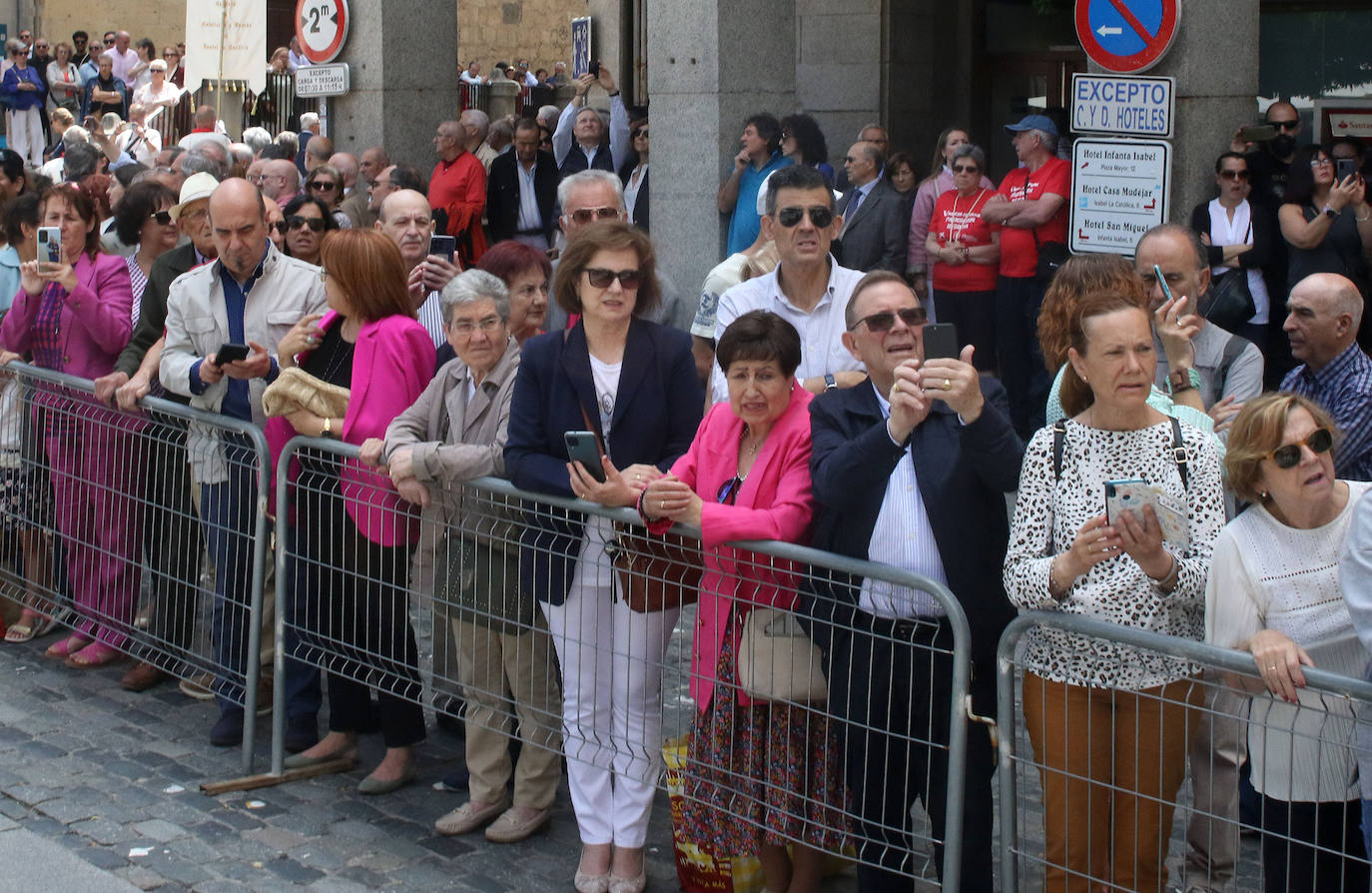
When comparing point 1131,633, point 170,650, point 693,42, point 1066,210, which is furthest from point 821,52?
point 1131,633

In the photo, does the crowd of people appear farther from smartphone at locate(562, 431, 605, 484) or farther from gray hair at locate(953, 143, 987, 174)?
gray hair at locate(953, 143, 987, 174)

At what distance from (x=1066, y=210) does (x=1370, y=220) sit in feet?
6.14

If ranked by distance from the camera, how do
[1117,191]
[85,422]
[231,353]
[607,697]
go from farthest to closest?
[1117,191] < [85,422] < [231,353] < [607,697]

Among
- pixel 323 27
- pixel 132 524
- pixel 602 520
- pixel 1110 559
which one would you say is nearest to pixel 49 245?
pixel 132 524

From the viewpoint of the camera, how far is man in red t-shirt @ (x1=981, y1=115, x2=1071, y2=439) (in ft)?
36.4

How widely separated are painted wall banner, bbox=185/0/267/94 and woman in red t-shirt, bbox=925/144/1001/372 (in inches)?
208

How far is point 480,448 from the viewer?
552 cm

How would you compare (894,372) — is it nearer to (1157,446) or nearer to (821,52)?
(1157,446)

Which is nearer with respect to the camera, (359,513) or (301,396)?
(359,513)

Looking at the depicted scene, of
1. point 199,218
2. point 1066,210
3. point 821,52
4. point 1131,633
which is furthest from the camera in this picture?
point 821,52

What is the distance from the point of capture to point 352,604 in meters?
6.05

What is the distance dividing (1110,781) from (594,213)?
3213mm

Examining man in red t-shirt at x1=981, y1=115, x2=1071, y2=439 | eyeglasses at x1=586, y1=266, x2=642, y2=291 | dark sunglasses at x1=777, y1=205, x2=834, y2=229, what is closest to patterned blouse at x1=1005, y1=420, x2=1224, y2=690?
eyeglasses at x1=586, y1=266, x2=642, y2=291

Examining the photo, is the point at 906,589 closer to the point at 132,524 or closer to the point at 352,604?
the point at 352,604
